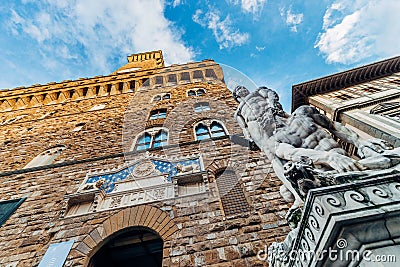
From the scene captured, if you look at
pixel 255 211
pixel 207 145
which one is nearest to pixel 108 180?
pixel 207 145

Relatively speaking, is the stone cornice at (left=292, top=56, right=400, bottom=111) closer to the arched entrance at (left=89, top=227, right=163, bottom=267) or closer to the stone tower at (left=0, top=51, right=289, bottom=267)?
the stone tower at (left=0, top=51, right=289, bottom=267)

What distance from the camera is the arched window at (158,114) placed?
9.28 m

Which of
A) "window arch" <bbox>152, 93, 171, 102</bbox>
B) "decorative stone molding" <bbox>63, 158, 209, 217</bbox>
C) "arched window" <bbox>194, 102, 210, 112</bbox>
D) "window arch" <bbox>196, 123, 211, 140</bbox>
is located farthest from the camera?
"window arch" <bbox>152, 93, 171, 102</bbox>

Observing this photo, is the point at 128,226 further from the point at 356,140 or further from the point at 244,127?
the point at 356,140

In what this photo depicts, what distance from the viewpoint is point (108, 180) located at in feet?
16.6

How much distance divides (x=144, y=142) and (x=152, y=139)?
284 millimetres

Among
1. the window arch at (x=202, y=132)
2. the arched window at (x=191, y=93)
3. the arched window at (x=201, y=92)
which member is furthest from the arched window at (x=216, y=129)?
the arched window at (x=191, y=93)

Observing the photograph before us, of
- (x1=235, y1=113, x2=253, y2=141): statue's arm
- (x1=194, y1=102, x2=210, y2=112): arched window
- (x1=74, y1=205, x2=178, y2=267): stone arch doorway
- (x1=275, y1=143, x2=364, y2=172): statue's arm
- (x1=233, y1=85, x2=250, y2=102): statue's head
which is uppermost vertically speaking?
(x1=194, y1=102, x2=210, y2=112): arched window

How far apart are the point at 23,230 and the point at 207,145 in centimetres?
407

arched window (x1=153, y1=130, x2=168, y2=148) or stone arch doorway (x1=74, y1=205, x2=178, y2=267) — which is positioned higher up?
arched window (x1=153, y1=130, x2=168, y2=148)

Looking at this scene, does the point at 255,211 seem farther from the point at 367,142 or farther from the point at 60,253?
the point at 60,253

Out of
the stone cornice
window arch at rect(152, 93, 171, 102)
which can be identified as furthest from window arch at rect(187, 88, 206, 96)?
the stone cornice

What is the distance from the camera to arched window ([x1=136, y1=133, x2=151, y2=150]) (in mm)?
7219

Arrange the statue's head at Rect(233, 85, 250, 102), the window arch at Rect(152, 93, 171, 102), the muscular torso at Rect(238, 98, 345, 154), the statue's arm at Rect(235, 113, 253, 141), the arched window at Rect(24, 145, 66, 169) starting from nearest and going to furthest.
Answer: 1. the muscular torso at Rect(238, 98, 345, 154)
2. the statue's arm at Rect(235, 113, 253, 141)
3. the statue's head at Rect(233, 85, 250, 102)
4. the arched window at Rect(24, 145, 66, 169)
5. the window arch at Rect(152, 93, 171, 102)
